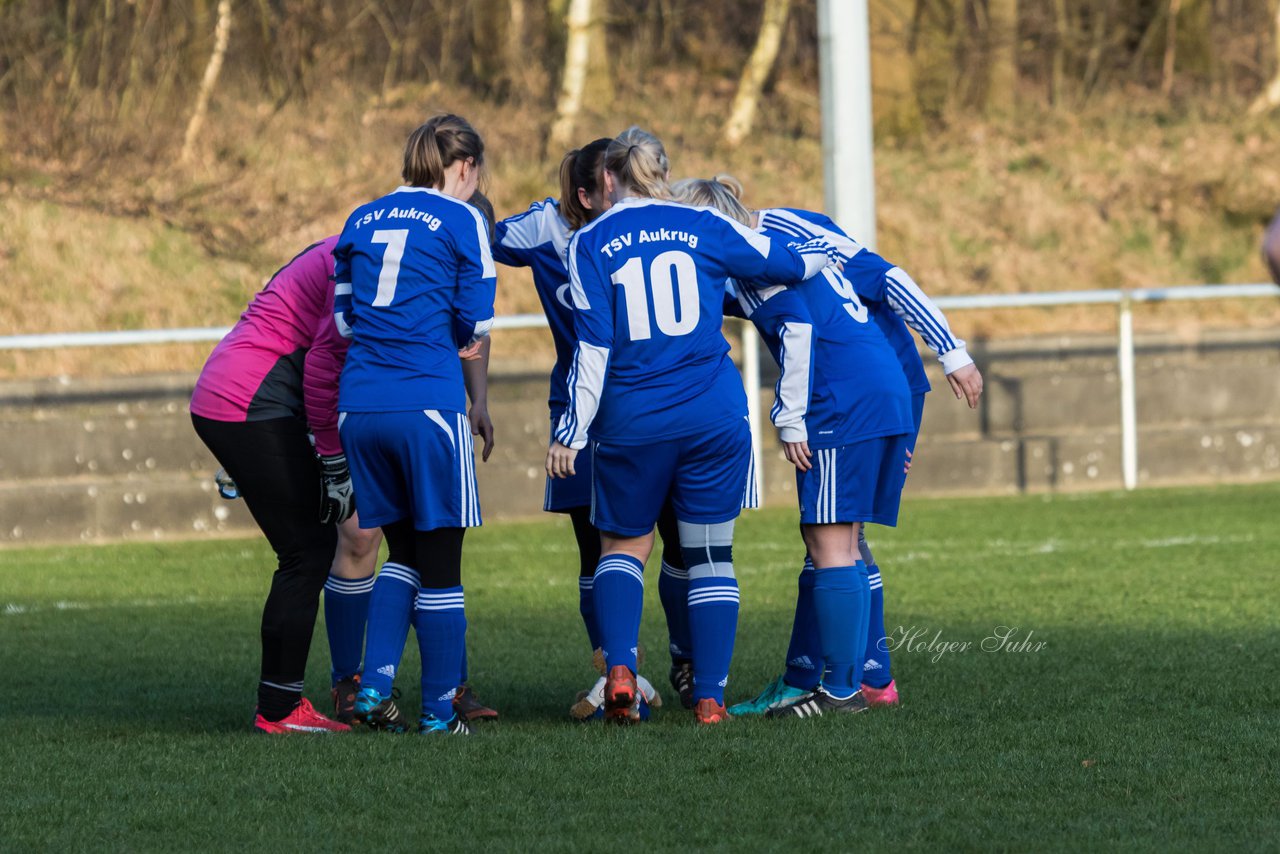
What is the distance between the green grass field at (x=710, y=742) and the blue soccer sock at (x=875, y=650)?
14cm

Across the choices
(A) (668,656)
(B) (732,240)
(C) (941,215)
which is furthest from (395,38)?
(B) (732,240)

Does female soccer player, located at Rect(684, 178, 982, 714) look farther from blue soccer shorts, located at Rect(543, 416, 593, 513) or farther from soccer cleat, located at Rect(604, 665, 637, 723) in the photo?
blue soccer shorts, located at Rect(543, 416, 593, 513)

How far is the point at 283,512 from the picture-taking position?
5.29 m

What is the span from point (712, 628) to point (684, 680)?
63cm

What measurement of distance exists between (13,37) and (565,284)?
40.2ft

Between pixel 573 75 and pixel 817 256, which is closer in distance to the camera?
pixel 817 256

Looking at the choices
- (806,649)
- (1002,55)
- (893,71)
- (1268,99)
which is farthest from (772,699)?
(1002,55)

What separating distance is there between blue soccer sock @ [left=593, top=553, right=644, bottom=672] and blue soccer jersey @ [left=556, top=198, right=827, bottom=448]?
386 millimetres

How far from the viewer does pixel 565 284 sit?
5699mm

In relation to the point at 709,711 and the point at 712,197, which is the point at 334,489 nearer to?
the point at 709,711

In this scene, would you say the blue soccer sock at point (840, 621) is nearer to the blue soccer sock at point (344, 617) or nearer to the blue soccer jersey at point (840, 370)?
the blue soccer jersey at point (840, 370)

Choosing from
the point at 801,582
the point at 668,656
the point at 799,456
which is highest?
the point at 799,456

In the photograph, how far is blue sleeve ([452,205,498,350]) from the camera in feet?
16.6

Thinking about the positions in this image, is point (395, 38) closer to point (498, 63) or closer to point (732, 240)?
point (498, 63)
